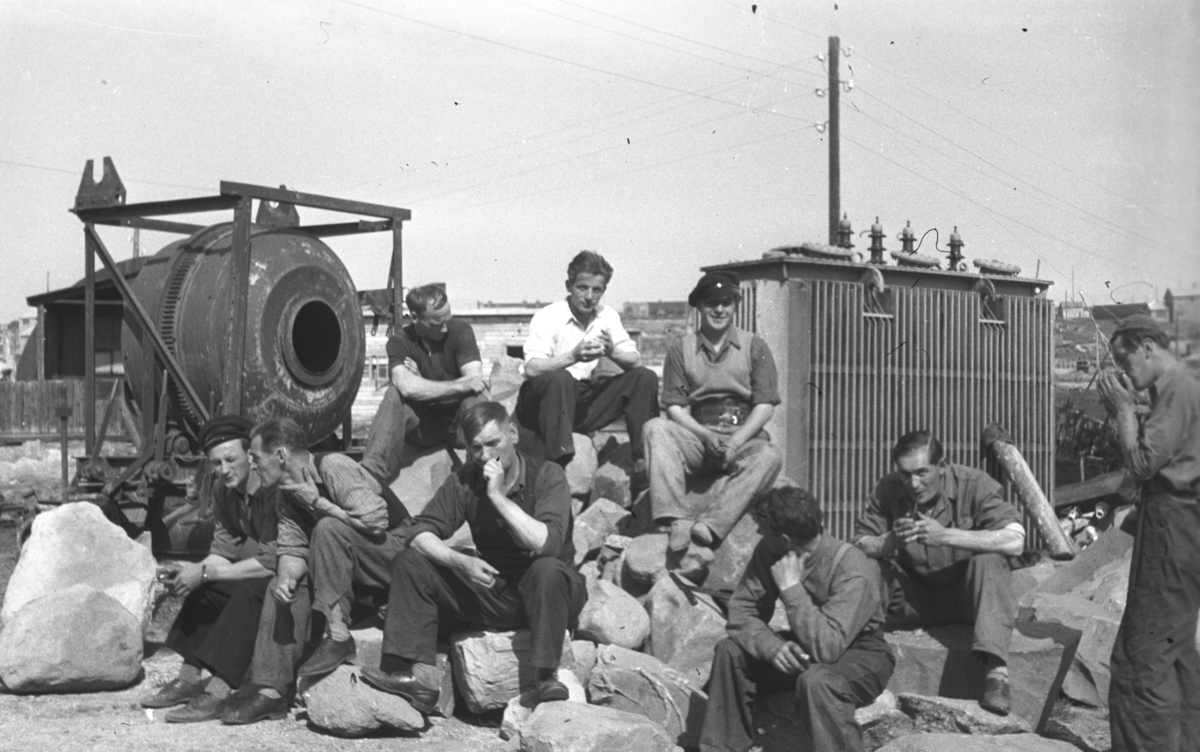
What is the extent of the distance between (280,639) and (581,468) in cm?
251

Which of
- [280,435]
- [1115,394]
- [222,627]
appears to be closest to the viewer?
[1115,394]

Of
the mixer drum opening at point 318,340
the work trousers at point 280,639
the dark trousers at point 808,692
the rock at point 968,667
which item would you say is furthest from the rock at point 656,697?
the mixer drum opening at point 318,340

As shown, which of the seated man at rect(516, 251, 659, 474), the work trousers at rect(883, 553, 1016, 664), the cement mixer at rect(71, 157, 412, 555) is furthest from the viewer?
the cement mixer at rect(71, 157, 412, 555)

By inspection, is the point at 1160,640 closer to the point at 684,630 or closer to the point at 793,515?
the point at 793,515

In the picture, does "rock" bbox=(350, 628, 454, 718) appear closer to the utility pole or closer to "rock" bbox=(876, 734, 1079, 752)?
"rock" bbox=(876, 734, 1079, 752)

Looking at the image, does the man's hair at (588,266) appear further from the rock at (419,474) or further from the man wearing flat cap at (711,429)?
the rock at (419,474)

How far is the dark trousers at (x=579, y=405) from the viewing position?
7.26m

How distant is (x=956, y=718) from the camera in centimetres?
524

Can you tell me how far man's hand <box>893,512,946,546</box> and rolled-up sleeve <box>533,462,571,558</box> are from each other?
1.48m

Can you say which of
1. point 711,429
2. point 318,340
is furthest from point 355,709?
point 318,340

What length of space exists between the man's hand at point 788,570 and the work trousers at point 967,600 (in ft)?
2.79

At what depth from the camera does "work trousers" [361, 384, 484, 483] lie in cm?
742

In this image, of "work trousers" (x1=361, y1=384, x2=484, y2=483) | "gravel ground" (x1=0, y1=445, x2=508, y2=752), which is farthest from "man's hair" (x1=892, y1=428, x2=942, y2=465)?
"work trousers" (x1=361, y1=384, x2=484, y2=483)

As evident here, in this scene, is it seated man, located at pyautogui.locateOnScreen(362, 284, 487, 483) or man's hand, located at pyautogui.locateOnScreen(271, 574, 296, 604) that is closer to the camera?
man's hand, located at pyautogui.locateOnScreen(271, 574, 296, 604)
